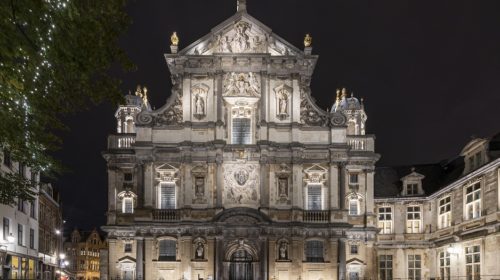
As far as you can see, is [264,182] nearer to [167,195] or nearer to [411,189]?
[167,195]

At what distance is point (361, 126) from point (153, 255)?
2001cm

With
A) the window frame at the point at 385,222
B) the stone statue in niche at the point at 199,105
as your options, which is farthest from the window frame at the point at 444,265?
the stone statue in niche at the point at 199,105

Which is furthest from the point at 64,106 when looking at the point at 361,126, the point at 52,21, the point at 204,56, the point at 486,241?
the point at 361,126

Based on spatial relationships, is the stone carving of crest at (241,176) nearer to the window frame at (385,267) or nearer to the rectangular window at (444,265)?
the window frame at (385,267)

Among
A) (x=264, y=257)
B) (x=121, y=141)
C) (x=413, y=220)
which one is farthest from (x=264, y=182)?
(x=413, y=220)

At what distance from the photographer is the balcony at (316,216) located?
153 feet

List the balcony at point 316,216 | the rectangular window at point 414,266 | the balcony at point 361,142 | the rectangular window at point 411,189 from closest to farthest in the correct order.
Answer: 1. the balcony at point 316,216
2. the balcony at point 361,142
3. the rectangular window at point 414,266
4. the rectangular window at point 411,189

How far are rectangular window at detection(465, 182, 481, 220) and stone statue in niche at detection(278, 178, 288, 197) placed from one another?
12.8 m

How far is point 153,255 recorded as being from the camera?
45906 millimetres

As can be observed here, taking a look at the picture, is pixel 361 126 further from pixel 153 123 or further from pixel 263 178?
pixel 153 123

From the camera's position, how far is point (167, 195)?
4734 centimetres

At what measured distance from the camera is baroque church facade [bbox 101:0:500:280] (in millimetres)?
45719

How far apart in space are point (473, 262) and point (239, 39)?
2285cm

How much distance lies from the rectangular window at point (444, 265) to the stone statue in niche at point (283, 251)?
11774 millimetres
